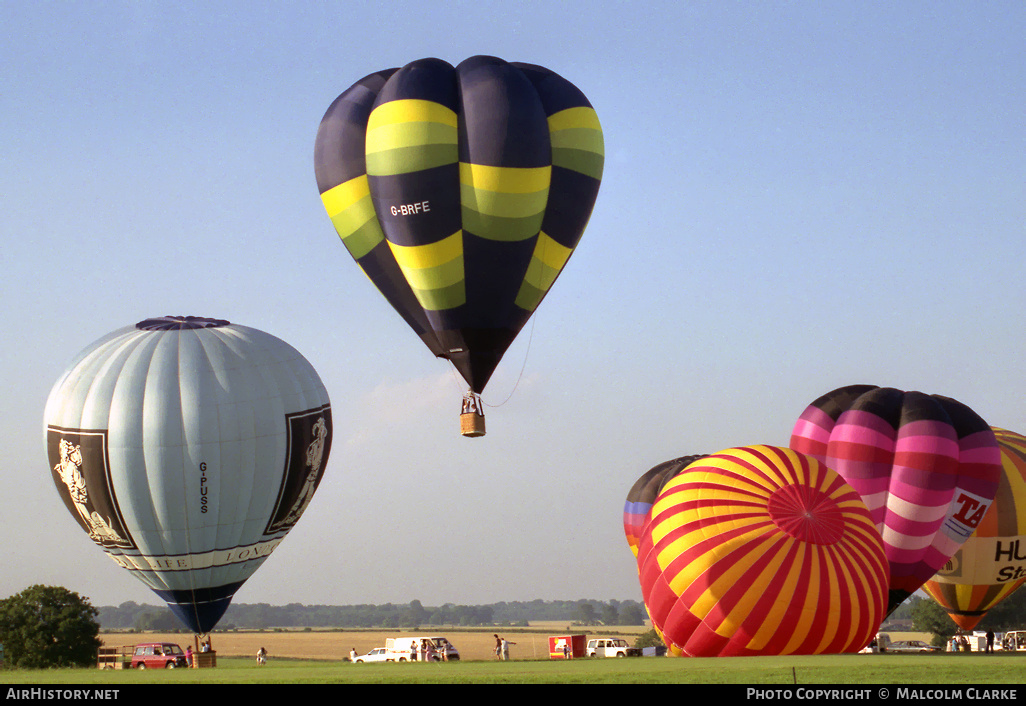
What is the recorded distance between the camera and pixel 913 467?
2870cm

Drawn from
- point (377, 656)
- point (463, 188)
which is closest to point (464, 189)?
point (463, 188)

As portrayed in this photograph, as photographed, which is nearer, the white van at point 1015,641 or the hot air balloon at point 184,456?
the hot air balloon at point 184,456

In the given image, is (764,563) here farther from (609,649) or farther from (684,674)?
(609,649)

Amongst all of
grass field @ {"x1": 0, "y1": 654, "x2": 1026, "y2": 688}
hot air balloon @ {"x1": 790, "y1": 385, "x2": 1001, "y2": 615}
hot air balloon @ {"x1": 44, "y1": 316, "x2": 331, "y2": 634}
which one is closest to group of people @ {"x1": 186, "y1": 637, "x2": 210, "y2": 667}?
hot air balloon @ {"x1": 44, "y1": 316, "x2": 331, "y2": 634}

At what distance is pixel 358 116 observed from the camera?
25.7 m

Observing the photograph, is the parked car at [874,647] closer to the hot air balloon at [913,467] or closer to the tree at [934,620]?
the hot air balloon at [913,467]

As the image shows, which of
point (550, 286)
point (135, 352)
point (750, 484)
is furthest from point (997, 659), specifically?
point (135, 352)

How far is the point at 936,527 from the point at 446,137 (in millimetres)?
14718

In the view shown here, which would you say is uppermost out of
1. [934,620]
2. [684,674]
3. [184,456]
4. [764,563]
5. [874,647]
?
[184,456]

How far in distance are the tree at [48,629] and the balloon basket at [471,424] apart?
58.0 ft

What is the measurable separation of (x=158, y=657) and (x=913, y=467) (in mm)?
19043

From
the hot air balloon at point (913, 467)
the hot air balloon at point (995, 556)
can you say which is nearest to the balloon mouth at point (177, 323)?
the hot air balloon at point (913, 467)

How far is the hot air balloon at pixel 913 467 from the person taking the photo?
94.2 feet

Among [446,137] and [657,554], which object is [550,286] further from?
[657,554]
